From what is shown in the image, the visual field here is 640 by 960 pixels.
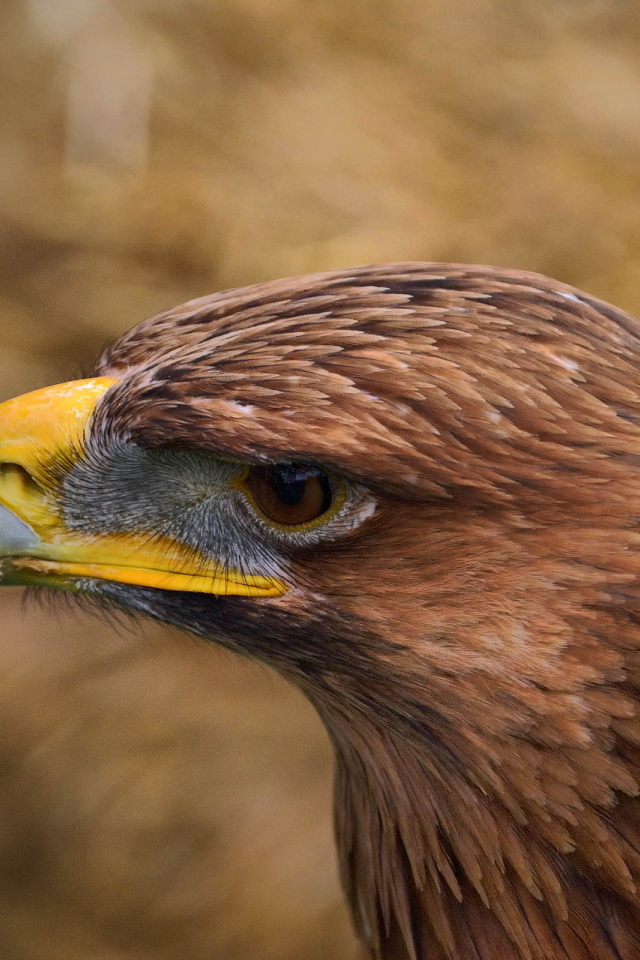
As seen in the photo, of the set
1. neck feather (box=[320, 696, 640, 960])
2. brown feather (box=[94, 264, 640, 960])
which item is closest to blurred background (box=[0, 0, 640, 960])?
neck feather (box=[320, 696, 640, 960])

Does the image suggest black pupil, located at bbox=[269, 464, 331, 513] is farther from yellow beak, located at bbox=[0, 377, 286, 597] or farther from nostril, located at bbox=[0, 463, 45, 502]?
nostril, located at bbox=[0, 463, 45, 502]

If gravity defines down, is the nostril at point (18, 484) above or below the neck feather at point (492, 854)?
above

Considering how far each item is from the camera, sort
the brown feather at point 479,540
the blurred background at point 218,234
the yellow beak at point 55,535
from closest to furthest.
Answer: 1. the brown feather at point 479,540
2. the yellow beak at point 55,535
3. the blurred background at point 218,234

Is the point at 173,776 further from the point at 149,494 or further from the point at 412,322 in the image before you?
the point at 412,322

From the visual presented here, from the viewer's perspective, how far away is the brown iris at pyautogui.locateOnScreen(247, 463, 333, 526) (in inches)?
42.2

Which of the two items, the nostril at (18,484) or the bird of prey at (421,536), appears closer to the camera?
the bird of prey at (421,536)

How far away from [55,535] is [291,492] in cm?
35

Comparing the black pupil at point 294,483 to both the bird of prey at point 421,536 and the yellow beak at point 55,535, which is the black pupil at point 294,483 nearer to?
the bird of prey at point 421,536

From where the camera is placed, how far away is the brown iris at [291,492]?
1071 mm

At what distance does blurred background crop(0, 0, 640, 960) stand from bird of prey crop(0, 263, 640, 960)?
1.28m

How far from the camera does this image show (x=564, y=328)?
1115 mm

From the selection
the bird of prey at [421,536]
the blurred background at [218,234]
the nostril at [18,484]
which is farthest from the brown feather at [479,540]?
the blurred background at [218,234]

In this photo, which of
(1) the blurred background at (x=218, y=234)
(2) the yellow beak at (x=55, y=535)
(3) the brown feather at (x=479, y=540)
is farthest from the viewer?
(1) the blurred background at (x=218, y=234)

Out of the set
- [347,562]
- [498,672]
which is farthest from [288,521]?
[498,672]
